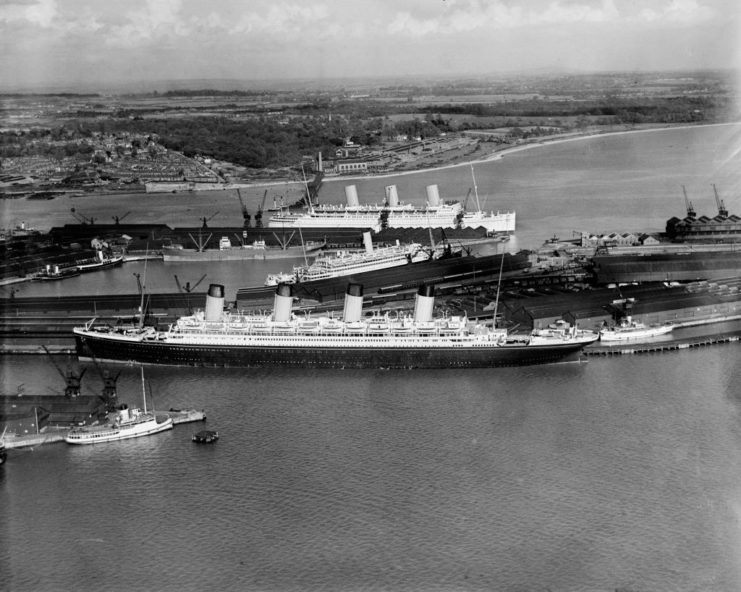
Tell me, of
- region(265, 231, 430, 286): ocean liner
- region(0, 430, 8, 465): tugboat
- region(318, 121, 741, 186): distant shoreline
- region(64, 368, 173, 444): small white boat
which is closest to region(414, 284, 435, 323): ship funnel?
region(64, 368, 173, 444): small white boat

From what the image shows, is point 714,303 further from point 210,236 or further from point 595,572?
point 210,236

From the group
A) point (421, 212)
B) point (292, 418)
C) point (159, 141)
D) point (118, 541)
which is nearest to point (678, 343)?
point (292, 418)

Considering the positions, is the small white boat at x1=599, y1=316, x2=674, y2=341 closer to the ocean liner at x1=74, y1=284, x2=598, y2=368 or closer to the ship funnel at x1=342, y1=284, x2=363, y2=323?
the ocean liner at x1=74, y1=284, x2=598, y2=368

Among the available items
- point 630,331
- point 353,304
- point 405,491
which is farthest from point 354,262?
point 405,491

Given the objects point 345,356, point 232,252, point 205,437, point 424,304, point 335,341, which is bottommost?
point 205,437

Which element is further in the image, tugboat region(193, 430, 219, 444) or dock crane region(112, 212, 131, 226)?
dock crane region(112, 212, 131, 226)

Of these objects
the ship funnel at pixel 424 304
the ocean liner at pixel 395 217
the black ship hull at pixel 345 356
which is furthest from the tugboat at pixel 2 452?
the ocean liner at pixel 395 217

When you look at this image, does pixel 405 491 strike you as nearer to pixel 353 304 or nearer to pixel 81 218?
pixel 353 304
